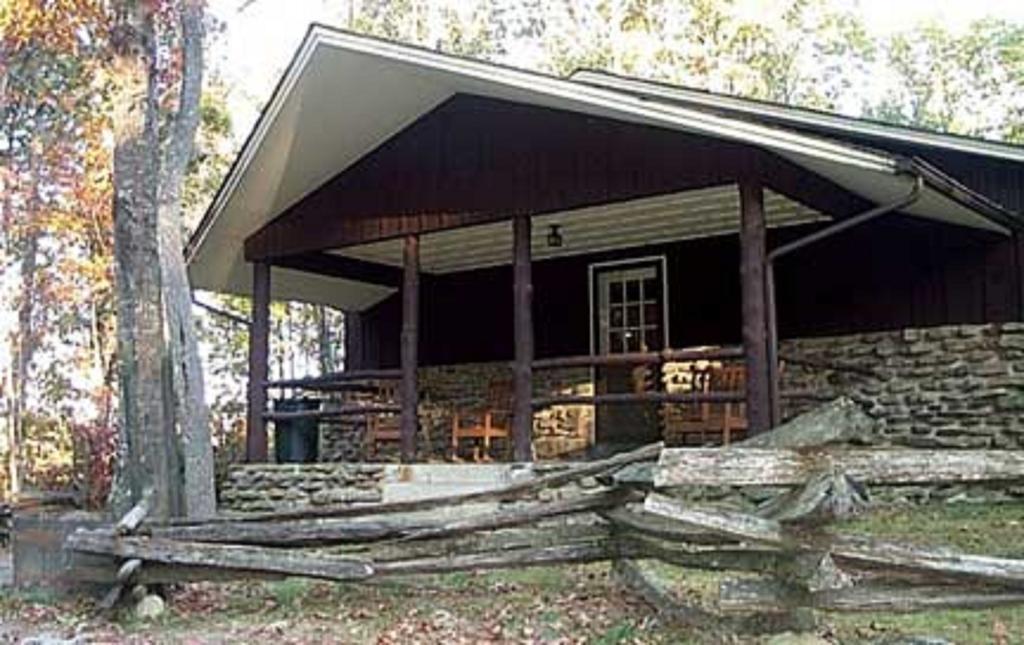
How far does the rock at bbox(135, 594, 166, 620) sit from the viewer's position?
6.71 metres

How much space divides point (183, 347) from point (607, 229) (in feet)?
15.3

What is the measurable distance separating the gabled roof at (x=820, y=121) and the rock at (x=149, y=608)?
20.1 ft

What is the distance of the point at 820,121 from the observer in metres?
11.1

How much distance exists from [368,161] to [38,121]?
899 cm

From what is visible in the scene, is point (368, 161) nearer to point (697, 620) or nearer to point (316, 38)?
point (316, 38)

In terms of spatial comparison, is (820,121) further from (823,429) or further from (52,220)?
(52,220)

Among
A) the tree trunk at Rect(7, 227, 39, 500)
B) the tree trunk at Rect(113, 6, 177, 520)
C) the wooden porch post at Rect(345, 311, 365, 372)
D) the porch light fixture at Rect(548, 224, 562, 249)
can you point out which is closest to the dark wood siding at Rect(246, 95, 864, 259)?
the porch light fixture at Rect(548, 224, 562, 249)

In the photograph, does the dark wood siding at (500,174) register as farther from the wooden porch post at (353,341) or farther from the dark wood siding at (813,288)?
the wooden porch post at (353,341)

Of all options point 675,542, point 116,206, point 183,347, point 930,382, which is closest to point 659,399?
point 930,382

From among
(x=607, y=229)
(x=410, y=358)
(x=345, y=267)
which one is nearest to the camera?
(x=410, y=358)

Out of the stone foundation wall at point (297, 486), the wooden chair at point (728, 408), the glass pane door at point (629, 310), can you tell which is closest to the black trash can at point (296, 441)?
the stone foundation wall at point (297, 486)

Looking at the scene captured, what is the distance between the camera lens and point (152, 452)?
8.02m

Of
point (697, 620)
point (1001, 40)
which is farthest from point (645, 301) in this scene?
point (1001, 40)

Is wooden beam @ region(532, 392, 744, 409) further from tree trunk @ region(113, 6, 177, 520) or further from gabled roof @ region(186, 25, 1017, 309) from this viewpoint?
tree trunk @ region(113, 6, 177, 520)
